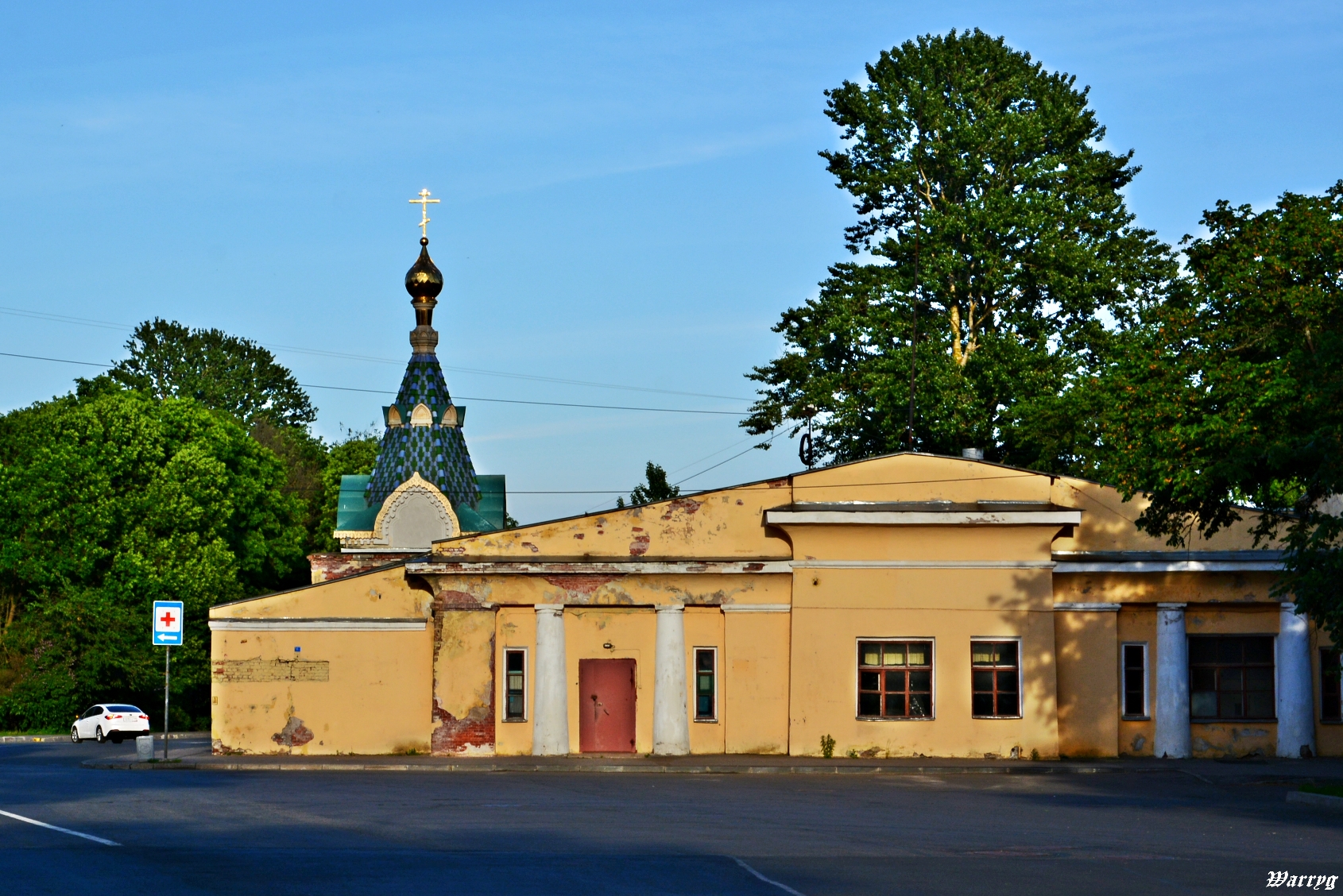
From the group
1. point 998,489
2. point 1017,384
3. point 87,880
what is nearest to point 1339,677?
point 998,489

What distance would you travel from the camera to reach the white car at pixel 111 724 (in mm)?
43906

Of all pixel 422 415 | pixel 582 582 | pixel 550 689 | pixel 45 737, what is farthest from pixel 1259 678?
pixel 45 737

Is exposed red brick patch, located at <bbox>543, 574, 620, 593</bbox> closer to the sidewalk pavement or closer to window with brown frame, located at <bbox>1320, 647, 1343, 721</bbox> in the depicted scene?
the sidewalk pavement

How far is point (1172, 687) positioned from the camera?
29219mm

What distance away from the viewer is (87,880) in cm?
1219

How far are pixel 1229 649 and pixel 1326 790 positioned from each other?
833cm

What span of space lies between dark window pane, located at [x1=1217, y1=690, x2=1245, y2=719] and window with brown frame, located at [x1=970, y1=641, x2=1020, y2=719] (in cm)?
392

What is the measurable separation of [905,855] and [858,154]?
109ft

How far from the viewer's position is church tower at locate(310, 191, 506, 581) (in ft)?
133

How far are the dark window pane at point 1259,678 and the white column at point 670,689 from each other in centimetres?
1033

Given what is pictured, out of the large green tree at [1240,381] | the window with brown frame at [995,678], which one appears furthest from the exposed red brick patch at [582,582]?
the large green tree at [1240,381]

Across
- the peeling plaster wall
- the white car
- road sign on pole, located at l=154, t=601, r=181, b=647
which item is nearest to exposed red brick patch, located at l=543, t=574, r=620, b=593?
the peeling plaster wall

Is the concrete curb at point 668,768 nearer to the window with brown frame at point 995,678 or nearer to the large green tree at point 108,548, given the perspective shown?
the window with brown frame at point 995,678

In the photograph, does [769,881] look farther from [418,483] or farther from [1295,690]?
[418,483]
